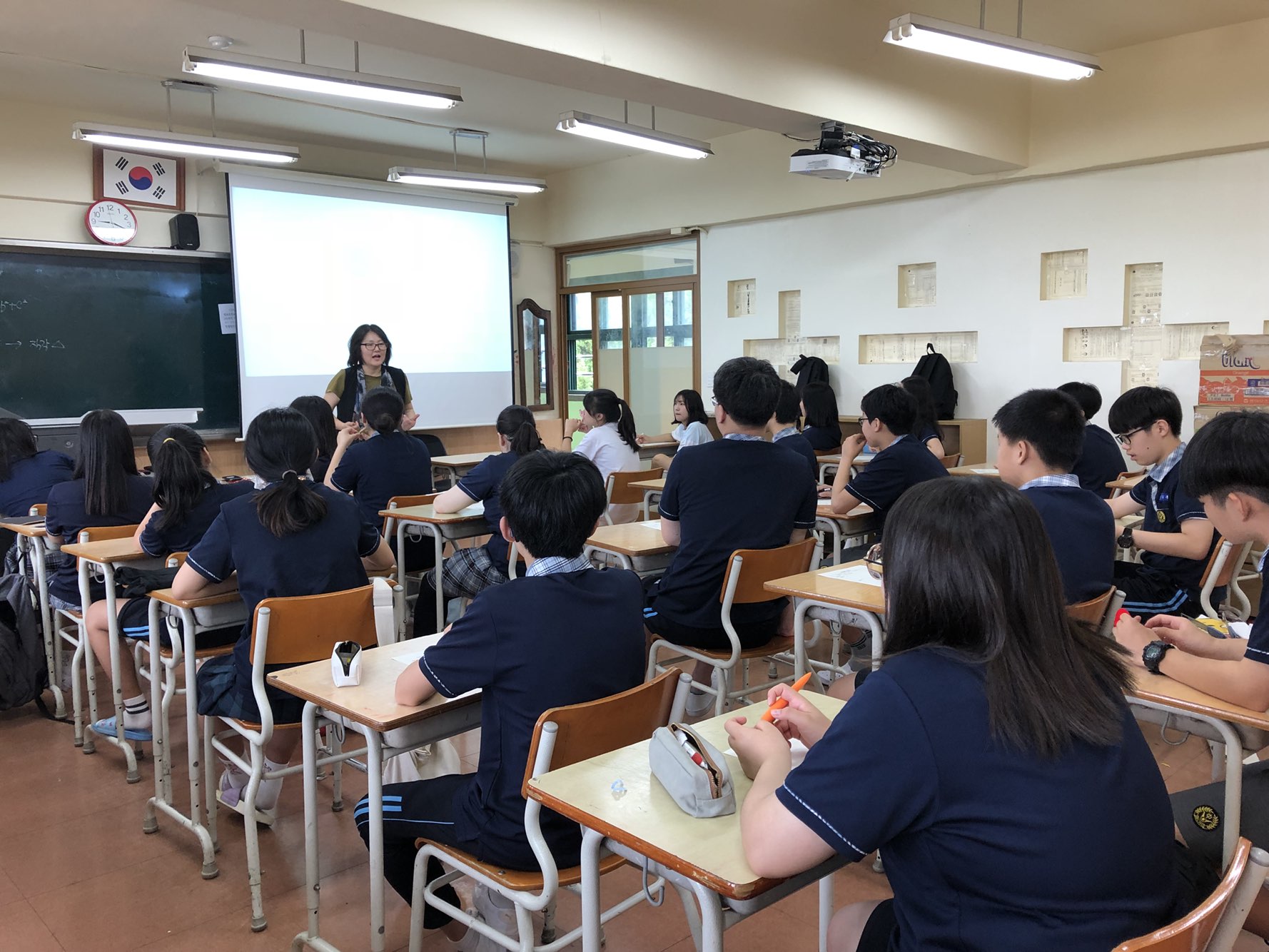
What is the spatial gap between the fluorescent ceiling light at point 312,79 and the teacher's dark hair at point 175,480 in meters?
2.36

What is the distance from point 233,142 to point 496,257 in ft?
9.81

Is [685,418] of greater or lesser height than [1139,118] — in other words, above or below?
below

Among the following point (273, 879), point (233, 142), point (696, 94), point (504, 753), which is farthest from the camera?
point (233, 142)

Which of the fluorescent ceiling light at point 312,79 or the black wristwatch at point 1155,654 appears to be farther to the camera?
the fluorescent ceiling light at point 312,79

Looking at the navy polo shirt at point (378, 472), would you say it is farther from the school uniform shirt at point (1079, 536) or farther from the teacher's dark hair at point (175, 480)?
the school uniform shirt at point (1079, 536)

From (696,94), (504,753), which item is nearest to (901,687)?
(504,753)

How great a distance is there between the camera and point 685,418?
6.11 meters

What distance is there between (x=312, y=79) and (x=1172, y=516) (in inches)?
172

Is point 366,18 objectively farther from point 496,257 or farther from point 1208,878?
point 496,257

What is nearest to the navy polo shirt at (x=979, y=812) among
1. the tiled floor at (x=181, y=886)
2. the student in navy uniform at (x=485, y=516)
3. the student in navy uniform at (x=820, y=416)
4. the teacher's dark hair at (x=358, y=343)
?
the tiled floor at (x=181, y=886)

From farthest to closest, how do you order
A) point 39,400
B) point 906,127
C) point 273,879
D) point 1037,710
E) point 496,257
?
1. point 496,257
2. point 39,400
3. point 906,127
4. point 273,879
5. point 1037,710

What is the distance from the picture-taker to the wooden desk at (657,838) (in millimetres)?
1254

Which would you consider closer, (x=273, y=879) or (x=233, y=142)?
(x=273, y=879)

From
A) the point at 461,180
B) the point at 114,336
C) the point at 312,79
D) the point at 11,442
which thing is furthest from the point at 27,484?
the point at 461,180
